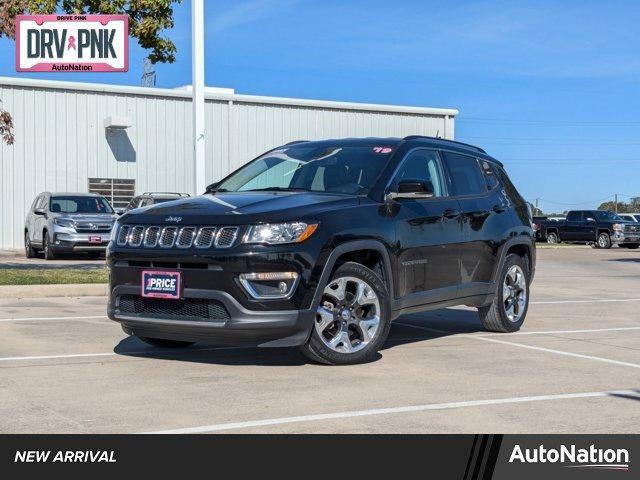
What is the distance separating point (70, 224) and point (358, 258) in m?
15.7

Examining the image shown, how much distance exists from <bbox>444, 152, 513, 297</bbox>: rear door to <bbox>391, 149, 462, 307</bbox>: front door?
17cm

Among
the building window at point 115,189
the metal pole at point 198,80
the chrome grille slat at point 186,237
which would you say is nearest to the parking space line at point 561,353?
the chrome grille slat at point 186,237

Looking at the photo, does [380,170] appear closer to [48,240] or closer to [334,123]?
[48,240]

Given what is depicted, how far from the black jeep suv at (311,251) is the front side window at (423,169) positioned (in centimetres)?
1

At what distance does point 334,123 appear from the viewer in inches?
1363

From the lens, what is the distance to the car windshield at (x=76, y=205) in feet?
76.0

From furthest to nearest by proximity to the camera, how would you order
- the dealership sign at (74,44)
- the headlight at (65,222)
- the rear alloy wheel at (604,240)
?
the rear alloy wheel at (604,240)
the headlight at (65,222)
the dealership sign at (74,44)

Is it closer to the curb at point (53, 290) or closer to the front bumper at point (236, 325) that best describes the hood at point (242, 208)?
the front bumper at point (236, 325)

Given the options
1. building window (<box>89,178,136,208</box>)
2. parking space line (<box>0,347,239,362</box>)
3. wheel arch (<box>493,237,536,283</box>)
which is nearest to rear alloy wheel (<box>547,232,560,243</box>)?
building window (<box>89,178,136,208</box>)

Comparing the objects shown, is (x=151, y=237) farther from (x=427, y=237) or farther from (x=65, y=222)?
(x=65, y=222)

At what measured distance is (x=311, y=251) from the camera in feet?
23.3

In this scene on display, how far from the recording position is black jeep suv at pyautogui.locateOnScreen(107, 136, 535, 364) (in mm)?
6984

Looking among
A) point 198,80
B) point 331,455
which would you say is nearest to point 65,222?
point 198,80

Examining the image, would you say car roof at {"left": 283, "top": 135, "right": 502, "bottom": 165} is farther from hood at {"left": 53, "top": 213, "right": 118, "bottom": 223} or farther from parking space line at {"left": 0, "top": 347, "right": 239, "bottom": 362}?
hood at {"left": 53, "top": 213, "right": 118, "bottom": 223}
